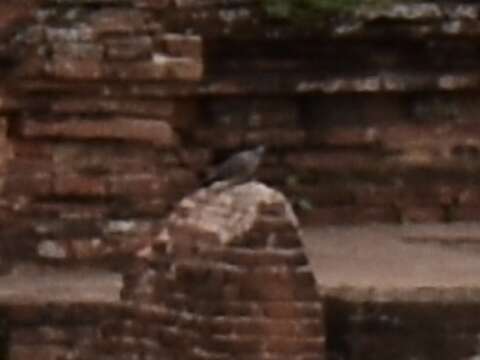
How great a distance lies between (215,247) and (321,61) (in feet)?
9.82

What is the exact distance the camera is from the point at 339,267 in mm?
7746

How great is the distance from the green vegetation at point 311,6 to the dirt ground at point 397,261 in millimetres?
997

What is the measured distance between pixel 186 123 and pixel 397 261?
51.2 inches

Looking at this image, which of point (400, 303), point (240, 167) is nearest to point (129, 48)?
point (240, 167)

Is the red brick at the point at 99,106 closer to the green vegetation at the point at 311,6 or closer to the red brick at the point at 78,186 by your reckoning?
the red brick at the point at 78,186

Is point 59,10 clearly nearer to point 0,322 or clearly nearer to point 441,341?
point 0,322

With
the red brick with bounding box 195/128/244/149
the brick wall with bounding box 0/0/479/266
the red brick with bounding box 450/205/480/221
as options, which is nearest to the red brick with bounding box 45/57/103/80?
the brick wall with bounding box 0/0/479/266

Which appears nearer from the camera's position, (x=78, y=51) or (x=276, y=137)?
(x=78, y=51)

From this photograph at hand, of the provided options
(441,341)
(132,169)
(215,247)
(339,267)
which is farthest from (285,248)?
(132,169)

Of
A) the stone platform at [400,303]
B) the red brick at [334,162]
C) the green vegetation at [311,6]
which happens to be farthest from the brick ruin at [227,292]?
the red brick at [334,162]

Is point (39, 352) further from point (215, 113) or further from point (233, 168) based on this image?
point (215, 113)

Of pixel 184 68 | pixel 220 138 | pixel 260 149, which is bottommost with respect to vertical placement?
pixel 220 138

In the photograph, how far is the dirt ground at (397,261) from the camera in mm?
7027

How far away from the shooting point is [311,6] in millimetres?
8539
